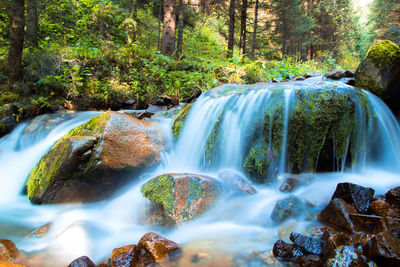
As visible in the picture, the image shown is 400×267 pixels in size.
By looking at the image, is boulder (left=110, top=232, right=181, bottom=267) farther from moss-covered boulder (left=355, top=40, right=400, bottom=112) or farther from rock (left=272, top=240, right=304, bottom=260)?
moss-covered boulder (left=355, top=40, right=400, bottom=112)

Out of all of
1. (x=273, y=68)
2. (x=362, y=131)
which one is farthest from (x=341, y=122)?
(x=273, y=68)

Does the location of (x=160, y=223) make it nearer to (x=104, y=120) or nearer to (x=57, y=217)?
(x=57, y=217)

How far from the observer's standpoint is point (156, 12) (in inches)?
658

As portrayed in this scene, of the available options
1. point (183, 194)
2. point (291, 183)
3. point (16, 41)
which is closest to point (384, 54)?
point (291, 183)

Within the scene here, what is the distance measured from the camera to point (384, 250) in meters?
1.87

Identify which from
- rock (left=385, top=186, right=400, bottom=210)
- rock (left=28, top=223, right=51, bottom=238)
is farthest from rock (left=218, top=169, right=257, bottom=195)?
rock (left=28, top=223, right=51, bottom=238)

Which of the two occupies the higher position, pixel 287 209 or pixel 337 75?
pixel 337 75

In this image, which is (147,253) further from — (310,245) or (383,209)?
(383,209)

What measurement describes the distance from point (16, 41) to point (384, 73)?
9412mm

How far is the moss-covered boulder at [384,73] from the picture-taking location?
5020 mm

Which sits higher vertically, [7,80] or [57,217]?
[7,80]

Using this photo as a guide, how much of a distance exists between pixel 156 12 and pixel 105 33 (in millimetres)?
6274

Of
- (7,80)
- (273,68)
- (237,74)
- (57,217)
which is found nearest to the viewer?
(57,217)

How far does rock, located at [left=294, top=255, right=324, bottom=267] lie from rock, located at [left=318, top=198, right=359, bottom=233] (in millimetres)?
641
